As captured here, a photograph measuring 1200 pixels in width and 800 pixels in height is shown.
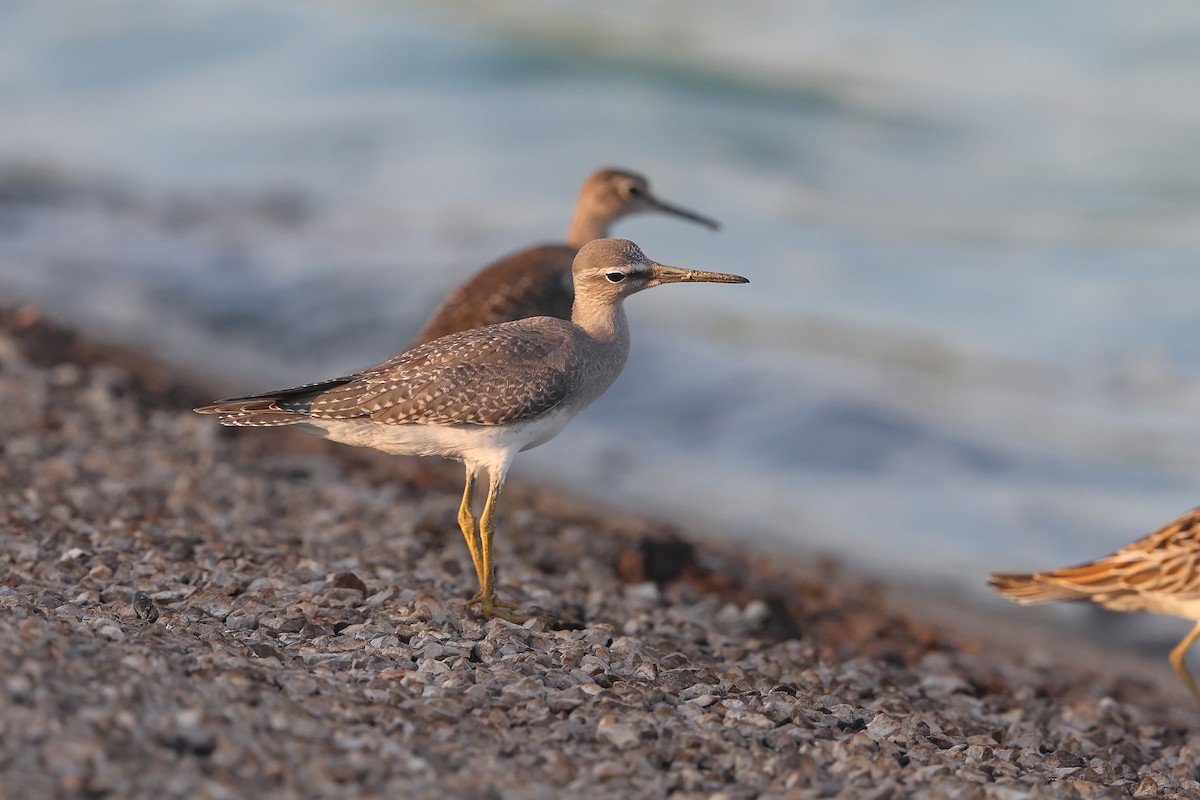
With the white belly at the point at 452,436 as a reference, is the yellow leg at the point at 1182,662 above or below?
below

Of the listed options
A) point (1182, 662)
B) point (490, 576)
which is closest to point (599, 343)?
point (490, 576)

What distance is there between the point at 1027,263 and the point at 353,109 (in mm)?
12289

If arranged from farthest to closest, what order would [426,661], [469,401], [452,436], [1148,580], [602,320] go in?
[1148,580] < [602,320] < [452,436] < [469,401] < [426,661]

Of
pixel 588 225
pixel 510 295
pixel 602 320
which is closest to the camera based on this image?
pixel 602 320

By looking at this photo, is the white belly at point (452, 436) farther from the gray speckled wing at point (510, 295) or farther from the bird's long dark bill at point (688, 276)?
the gray speckled wing at point (510, 295)

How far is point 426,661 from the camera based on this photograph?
6.36m

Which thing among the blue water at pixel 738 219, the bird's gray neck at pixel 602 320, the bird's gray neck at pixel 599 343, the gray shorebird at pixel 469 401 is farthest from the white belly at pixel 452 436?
the blue water at pixel 738 219

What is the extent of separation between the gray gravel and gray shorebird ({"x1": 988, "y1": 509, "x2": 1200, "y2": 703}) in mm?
580

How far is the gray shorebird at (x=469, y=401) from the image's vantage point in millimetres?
7348

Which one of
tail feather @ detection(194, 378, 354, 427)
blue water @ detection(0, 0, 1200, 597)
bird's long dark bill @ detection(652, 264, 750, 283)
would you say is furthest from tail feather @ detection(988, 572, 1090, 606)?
tail feather @ detection(194, 378, 354, 427)

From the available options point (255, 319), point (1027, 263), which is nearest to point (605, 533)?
point (255, 319)

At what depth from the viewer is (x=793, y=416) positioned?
1502 centimetres

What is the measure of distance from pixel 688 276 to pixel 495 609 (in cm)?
203

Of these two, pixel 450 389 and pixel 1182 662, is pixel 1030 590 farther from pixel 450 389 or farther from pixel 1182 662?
pixel 450 389
